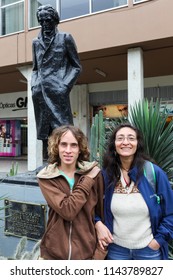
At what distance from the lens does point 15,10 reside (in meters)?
11.4

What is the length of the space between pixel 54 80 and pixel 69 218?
209 cm

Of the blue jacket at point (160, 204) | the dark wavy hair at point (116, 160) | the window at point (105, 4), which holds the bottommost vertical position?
the blue jacket at point (160, 204)

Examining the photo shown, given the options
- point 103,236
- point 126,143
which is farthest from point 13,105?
point 103,236

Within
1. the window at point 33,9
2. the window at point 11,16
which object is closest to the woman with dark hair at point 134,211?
the window at point 33,9

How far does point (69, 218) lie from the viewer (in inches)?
66.7

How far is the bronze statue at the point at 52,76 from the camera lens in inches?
136

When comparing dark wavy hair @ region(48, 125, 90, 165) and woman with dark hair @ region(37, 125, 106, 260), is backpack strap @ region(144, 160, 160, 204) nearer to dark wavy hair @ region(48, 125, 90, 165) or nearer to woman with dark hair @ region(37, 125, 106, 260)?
woman with dark hair @ region(37, 125, 106, 260)

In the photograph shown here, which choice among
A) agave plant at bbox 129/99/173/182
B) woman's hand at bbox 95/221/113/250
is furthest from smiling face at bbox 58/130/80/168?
Answer: agave plant at bbox 129/99/173/182

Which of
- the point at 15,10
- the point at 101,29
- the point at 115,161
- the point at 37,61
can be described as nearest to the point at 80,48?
the point at 101,29

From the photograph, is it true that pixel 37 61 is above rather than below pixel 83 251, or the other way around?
above

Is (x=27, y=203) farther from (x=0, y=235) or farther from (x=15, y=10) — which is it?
(x=15, y=10)

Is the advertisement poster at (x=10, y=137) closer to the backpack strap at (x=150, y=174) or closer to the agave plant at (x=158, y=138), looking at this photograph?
the agave plant at (x=158, y=138)

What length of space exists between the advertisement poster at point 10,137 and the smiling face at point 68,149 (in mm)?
15892
